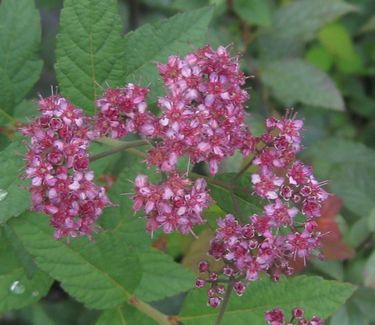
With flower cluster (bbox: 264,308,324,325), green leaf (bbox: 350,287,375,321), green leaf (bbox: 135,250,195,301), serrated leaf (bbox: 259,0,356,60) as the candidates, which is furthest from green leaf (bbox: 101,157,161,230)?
serrated leaf (bbox: 259,0,356,60)

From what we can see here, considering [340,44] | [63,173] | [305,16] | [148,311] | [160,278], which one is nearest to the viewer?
[63,173]

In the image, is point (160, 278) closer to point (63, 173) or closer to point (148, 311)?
point (148, 311)

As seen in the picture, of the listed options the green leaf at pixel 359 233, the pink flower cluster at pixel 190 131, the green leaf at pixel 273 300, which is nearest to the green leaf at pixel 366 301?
the green leaf at pixel 359 233

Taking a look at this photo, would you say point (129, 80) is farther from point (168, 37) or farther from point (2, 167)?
point (2, 167)

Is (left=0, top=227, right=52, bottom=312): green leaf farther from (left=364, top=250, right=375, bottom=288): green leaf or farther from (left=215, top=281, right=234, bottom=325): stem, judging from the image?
(left=364, top=250, right=375, bottom=288): green leaf

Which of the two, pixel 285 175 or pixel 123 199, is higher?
pixel 285 175

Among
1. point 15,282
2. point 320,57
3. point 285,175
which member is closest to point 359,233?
point 285,175
